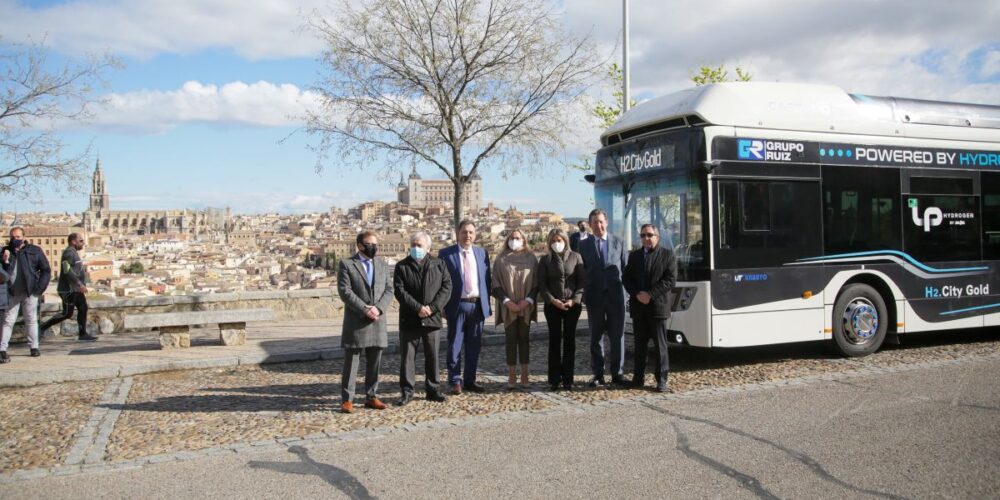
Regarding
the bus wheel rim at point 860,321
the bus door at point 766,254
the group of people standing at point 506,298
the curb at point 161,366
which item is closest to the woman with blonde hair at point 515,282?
the group of people standing at point 506,298

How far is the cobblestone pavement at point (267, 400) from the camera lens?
6.17 meters

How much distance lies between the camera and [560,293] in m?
7.81

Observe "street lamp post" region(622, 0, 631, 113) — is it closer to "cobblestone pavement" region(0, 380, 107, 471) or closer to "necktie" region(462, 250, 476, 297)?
"necktie" region(462, 250, 476, 297)

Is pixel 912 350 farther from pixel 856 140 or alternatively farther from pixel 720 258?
pixel 720 258

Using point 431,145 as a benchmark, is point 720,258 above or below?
below

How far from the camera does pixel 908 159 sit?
984 centimetres

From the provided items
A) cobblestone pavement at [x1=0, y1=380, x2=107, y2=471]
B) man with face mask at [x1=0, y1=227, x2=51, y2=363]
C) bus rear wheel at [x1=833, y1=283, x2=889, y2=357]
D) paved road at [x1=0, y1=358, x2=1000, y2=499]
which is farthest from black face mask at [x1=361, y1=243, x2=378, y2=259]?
bus rear wheel at [x1=833, y1=283, x2=889, y2=357]

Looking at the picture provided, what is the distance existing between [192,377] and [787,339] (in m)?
7.49

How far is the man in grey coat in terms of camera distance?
7180mm

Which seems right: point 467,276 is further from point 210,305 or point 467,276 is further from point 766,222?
point 210,305

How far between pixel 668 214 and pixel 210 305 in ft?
31.0

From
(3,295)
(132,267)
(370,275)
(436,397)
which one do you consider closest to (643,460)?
(436,397)

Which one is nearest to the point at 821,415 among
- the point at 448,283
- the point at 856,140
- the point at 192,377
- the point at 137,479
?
the point at 448,283

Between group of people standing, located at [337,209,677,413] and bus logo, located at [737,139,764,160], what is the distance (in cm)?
173
